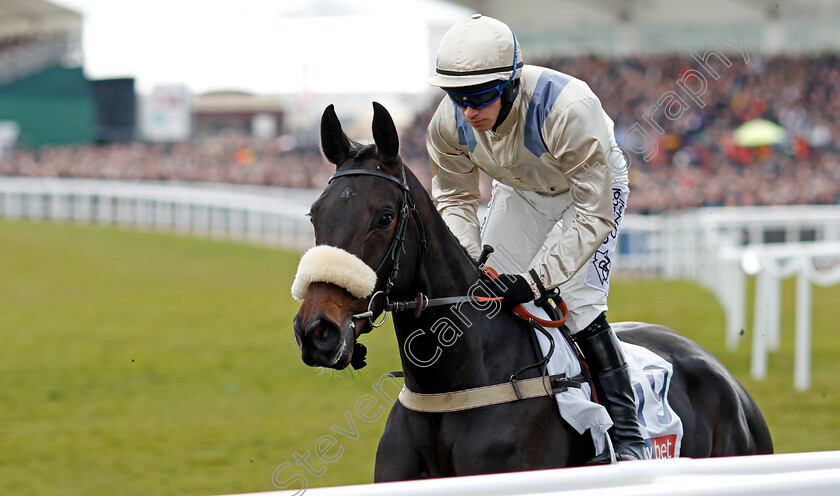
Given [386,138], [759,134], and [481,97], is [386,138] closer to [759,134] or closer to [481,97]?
[481,97]

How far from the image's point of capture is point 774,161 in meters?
20.4

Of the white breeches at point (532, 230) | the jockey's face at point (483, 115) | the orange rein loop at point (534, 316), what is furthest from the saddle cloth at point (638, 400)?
the jockey's face at point (483, 115)

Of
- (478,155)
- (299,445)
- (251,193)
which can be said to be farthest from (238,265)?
(478,155)

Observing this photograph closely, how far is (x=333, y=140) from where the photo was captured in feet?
8.65

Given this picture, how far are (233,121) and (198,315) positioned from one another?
4941cm

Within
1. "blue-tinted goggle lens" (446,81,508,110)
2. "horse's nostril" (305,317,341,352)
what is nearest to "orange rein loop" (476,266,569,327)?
"blue-tinted goggle lens" (446,81,508,110)

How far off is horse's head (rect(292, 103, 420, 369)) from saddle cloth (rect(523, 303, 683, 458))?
0.61m

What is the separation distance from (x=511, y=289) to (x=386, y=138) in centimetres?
60

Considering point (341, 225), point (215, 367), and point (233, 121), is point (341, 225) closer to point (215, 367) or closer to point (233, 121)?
point (215, 367)

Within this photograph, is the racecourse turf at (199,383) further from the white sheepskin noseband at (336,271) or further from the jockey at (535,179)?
the jockey at (535,179)

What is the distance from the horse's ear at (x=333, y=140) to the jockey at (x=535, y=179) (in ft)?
1.06

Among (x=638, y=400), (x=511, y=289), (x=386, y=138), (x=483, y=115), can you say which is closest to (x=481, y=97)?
(x=483, y=115)

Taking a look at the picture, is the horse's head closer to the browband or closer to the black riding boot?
the browband

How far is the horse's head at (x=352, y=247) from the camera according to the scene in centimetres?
231
